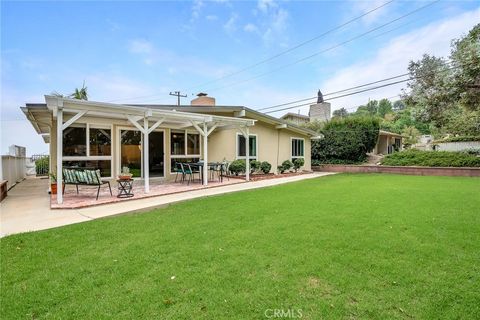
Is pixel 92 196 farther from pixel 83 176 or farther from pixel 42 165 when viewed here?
pixel 42 165

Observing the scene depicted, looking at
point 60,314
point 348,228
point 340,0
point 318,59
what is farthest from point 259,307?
point 318,59

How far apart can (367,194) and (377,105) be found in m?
72.6

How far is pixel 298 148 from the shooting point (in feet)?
55.7

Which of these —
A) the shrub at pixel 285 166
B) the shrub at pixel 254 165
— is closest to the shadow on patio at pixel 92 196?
the shrub at pixel 254 165

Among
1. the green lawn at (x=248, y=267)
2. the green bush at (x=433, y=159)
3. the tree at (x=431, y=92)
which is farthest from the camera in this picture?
the green bush at (x=433, y=159)

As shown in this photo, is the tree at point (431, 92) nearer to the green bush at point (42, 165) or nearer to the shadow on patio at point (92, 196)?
the shadow on patio at point (92, 196)

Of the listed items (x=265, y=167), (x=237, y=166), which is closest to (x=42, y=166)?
(x=237, y=166)

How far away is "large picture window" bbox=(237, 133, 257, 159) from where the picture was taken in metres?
13.6

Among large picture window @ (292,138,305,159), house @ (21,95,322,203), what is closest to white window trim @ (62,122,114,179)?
house @ (21,95,322,203)

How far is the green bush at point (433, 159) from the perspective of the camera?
1381cm

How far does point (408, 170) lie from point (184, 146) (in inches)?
486

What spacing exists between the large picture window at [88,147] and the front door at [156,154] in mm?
1509

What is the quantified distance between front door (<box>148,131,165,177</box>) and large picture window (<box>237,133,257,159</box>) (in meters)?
4.06

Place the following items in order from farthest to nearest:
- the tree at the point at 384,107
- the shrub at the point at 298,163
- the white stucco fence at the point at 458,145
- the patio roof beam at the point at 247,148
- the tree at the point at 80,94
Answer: the tree at the point at 384,107, the white stucco fence at the point at 458,145, the tree at the point at 80,94, the shrub at the point at 298,163, the patio roof beam at the point at 247,148
